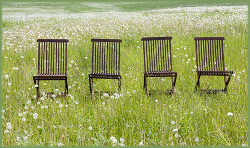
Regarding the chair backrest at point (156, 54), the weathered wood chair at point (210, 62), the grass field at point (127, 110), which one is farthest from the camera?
the chair backrest at point (156, 54)

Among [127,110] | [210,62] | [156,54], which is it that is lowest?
[127,110]

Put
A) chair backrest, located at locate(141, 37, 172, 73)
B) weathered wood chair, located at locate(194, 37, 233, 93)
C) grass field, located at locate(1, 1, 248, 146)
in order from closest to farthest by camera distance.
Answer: grass field, located at locate(1, 1, 248, 146) → weathered wood chair, located at locate(194, 37, 233, 93) → chair backrest, located at locate(141, 37, 172, 73)

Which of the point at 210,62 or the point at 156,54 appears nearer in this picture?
the point at 156,54

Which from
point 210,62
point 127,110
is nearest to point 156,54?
point 210,62

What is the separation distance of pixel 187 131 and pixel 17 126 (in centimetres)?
280

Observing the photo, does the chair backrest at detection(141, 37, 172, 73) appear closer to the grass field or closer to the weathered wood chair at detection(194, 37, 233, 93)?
the grass field

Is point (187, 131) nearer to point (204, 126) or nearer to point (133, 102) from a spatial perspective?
point (204, 126)

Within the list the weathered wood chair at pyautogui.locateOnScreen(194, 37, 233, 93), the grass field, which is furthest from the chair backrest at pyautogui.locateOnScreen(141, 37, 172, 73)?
the weathered wood chair at pyautogui.locateOnScreen(194, 37, 233, 93)

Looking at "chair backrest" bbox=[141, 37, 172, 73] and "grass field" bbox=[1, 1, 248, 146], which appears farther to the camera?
"chair backrest" bbox=[141, 37, 172, 73]

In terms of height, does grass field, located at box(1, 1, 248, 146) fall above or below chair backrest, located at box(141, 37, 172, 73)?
below

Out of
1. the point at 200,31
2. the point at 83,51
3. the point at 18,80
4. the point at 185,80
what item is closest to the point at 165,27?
the point at 200,31

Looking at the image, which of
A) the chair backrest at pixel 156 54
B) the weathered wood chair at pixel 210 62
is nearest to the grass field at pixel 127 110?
the weathered wood chair at pixel 210 62

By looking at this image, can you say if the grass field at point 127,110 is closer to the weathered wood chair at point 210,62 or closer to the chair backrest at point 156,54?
the weathered wood chair at point 210,62

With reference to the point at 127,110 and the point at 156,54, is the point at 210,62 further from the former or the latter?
the point at 127,110
